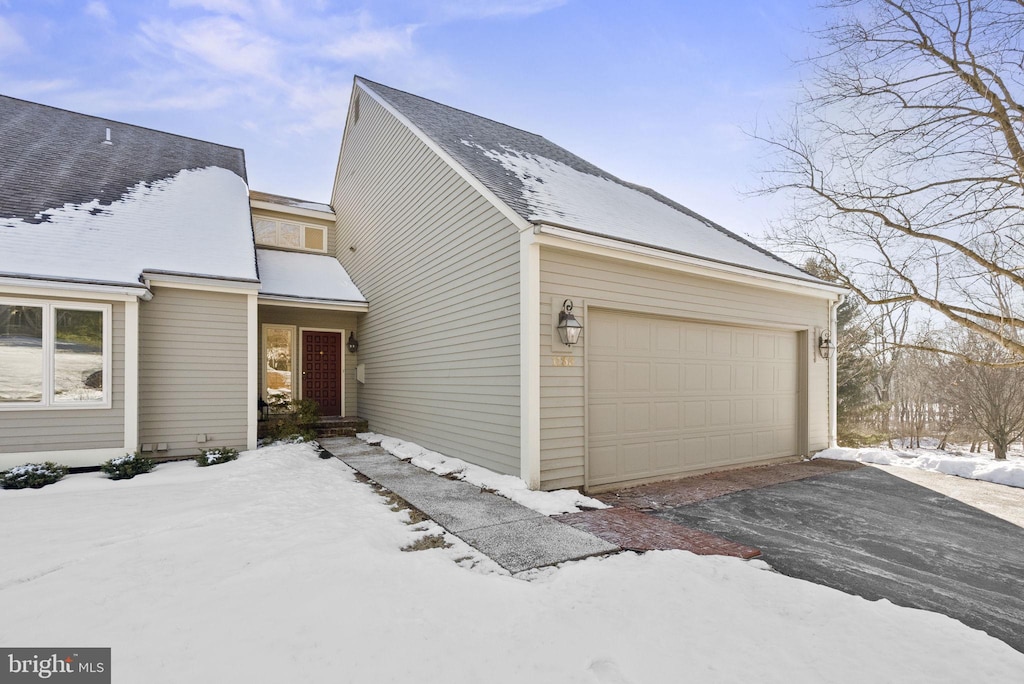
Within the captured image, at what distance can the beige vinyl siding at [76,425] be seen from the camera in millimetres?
6078

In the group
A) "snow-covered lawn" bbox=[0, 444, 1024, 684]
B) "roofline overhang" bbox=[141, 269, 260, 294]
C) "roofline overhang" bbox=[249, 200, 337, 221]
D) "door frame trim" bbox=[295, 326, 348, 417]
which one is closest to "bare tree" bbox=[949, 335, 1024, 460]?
"snow-covered lawn" bbox=[0, 444, 1024, 684]

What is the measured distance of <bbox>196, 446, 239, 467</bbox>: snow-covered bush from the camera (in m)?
6.68

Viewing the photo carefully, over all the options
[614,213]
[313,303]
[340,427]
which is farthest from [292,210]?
[614,213]

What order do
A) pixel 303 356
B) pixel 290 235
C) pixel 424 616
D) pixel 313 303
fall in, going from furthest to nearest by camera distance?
pixel 290 235
pixel 303 356
pixel 313 303
pixel 424 616

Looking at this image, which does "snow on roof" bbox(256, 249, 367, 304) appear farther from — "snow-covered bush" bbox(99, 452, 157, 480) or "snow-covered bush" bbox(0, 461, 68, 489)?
"snow-covered bush" bbox(0, 461, 68, 489)

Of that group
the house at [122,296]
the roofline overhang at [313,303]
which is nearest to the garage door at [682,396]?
the house at [122,296]

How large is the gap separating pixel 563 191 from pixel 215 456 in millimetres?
6250

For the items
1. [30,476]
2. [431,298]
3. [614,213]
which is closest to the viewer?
[30,476]

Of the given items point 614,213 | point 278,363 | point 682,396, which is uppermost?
point 614,213

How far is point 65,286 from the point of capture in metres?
6.11

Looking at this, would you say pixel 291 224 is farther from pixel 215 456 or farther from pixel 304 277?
pixel 215 456

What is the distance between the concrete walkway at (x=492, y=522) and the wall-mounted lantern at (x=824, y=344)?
21.3 feet

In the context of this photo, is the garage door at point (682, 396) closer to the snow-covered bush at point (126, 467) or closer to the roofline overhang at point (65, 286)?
the snow-covered bush at point (126, 467)

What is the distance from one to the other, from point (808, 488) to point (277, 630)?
613 centimetres
